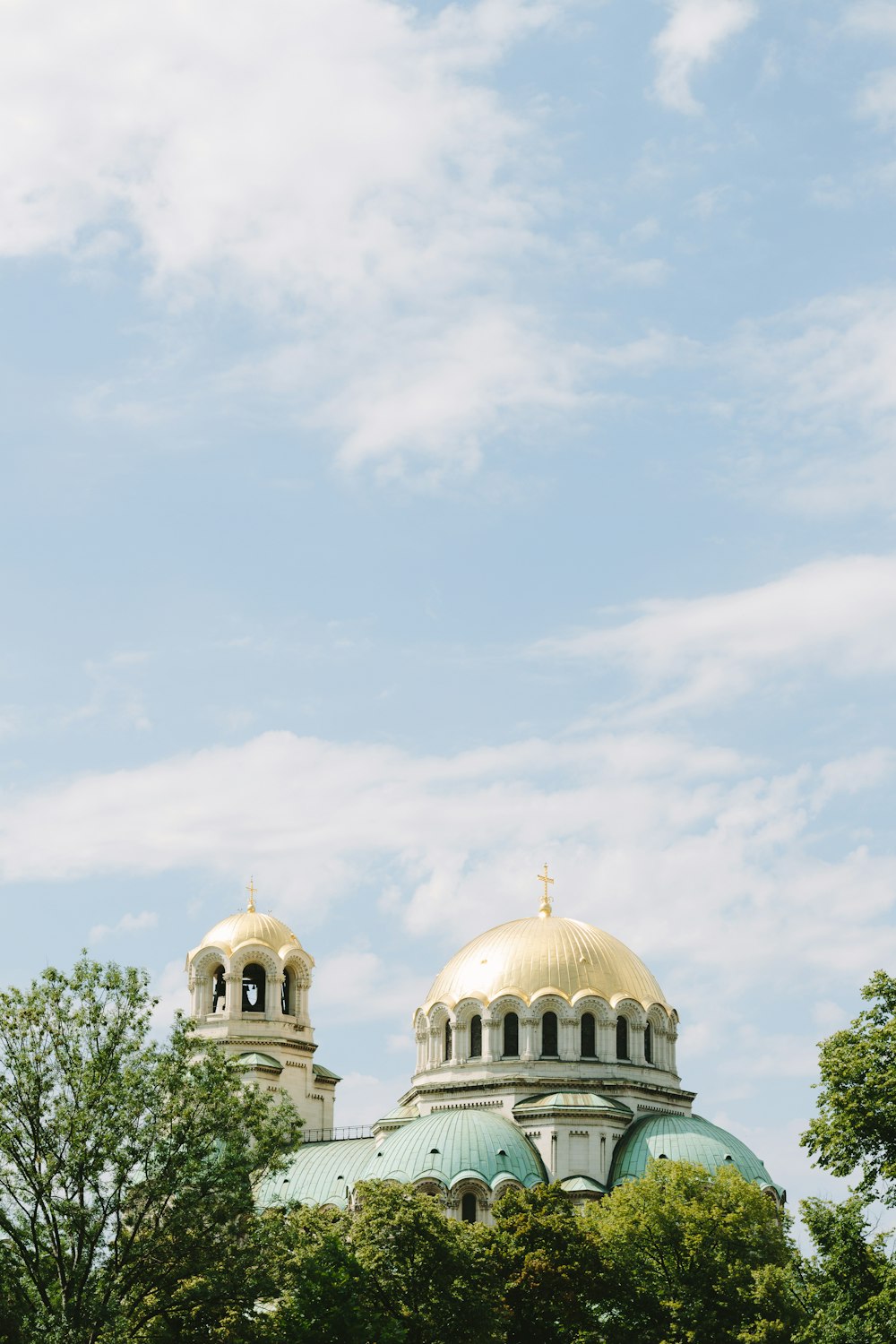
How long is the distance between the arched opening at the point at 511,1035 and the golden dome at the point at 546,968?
107 cm

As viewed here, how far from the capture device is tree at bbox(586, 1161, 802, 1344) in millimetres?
50344

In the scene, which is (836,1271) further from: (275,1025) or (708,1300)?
(275,1025)

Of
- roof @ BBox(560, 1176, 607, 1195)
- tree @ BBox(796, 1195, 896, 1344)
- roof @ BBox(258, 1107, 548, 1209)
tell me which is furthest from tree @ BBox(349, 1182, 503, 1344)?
roof @ BBox(560, 1176, 607, 1195)

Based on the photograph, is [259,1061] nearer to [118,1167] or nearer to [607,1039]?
[607,1039]

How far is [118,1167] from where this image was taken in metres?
38.1

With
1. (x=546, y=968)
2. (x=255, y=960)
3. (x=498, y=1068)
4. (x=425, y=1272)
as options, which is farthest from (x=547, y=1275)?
(x=255, y=960)

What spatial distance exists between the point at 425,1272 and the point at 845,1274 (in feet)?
37.7

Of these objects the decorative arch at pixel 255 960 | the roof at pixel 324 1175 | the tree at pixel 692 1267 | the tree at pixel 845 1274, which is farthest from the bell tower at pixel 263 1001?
the tree at pixel 845 1274

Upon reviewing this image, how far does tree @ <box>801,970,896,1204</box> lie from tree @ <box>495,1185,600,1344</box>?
40.7 feet

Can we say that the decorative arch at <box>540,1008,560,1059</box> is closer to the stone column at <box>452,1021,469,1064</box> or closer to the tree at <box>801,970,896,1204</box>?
the stone column at <box>452,1021,469,1064</box>

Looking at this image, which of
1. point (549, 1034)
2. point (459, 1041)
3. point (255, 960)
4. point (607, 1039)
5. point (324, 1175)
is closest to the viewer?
point (324, 1175)

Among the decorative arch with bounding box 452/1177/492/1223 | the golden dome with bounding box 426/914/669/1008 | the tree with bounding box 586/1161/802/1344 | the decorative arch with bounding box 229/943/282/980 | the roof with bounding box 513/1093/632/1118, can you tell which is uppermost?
the decorative arch with bounding box 229/943/282/980

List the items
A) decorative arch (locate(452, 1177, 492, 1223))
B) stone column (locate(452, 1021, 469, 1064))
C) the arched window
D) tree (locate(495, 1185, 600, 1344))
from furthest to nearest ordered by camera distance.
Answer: stone column (locate(452, 1021, 469, 1064)) → the arched window → decorative arch (locate(452, 1177, 492, 1223)) → tree (locate(495, 1185, 600, 1344))

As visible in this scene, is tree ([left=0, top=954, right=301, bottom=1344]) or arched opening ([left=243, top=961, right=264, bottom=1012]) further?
arched opening ([left=243, top=961, right=264, bottom=1012])
